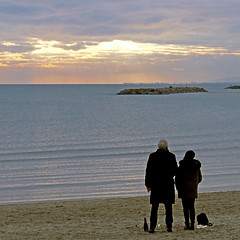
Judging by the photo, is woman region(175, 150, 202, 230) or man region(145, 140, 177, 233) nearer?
man region(145, 140, 177, 233)

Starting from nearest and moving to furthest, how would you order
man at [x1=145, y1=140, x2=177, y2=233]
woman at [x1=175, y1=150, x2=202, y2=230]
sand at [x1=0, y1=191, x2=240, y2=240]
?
man at [x1=145, y1=140, x2=177, y2=233]
woman at [x1=175, y1=150, x2=202, y2=230]
sand at [x1=0, y1=191, x2=240, y2=240]

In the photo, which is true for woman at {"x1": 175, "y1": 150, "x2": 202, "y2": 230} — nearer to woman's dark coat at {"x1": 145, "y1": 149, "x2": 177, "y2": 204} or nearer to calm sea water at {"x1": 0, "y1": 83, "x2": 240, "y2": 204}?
woman's dark coat at {"x1": 145, "y1": 149, "x2": 177, "y2": 204}

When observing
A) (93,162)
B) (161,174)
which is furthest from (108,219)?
(93,162)

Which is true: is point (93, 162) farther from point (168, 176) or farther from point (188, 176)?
point (168, 176)

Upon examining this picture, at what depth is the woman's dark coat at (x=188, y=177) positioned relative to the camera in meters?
8.30

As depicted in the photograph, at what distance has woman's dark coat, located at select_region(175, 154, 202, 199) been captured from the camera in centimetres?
830

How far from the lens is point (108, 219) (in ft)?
35.4

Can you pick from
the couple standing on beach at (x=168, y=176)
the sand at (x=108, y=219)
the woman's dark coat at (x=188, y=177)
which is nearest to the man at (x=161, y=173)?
the couple standing on beach at (x=168, y=176)

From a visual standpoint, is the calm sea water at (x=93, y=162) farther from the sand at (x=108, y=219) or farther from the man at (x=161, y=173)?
the man at (x=161, y=173)

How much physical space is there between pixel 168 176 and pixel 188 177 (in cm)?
45

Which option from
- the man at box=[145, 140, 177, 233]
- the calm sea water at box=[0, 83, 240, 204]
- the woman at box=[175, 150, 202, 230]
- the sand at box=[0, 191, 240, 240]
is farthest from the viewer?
the calm sea water at box=[0, 83, 240, 204]

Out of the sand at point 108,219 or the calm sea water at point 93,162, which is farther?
the calm sea water at point 93,162

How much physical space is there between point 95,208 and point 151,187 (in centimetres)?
444

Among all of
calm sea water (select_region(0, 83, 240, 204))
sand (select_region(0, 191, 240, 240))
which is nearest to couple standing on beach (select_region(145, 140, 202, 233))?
sand (select_region(0, 191, 240, 240))
